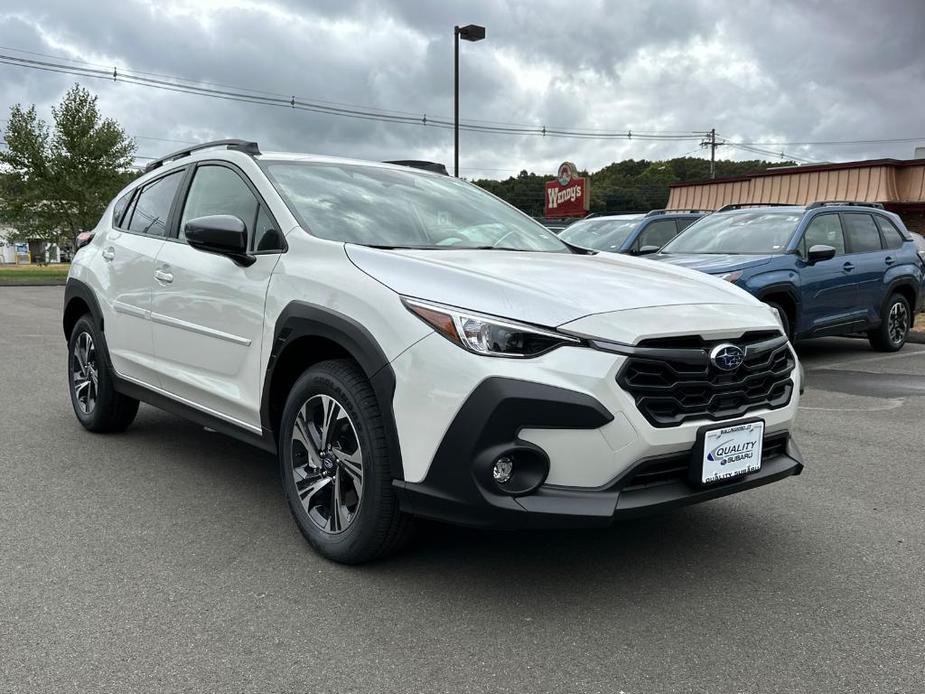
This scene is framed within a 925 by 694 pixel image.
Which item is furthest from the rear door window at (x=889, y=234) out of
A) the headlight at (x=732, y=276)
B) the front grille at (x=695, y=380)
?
the front grille at (x=695, y=380)

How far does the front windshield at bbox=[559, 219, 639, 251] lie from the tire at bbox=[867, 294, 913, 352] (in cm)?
359

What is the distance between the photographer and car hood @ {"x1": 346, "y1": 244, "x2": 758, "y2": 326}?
113 inches

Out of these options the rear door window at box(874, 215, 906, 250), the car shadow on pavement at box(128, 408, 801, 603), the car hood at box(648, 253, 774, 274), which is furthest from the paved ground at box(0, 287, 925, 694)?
the rear door window at box(874, 215, 906, 250)

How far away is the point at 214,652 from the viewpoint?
265 centimetres

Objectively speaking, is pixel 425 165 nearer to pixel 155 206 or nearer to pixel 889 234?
pixel 155 206

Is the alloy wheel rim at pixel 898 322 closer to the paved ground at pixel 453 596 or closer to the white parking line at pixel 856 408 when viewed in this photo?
the white parking line at pixel 856 408

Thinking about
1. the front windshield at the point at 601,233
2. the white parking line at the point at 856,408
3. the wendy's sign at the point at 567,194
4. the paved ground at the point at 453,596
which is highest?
the wendy's sign at the point at 567,194

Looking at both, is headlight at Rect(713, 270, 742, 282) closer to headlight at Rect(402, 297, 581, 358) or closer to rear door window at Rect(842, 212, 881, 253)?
rear door window at Rect(842, 212, 881, 253)

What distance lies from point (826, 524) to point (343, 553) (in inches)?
88.9

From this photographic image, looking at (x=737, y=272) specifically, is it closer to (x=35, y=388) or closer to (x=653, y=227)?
(x=653, y=227)

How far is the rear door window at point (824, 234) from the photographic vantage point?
880 cm

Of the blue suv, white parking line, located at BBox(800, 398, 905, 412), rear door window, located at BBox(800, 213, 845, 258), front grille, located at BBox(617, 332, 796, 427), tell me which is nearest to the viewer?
front grille, located at BBox(617, 332, 796, 427)

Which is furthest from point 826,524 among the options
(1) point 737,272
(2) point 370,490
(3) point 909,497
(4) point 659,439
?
(1) point 737,272

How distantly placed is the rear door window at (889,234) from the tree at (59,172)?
96.6ft
